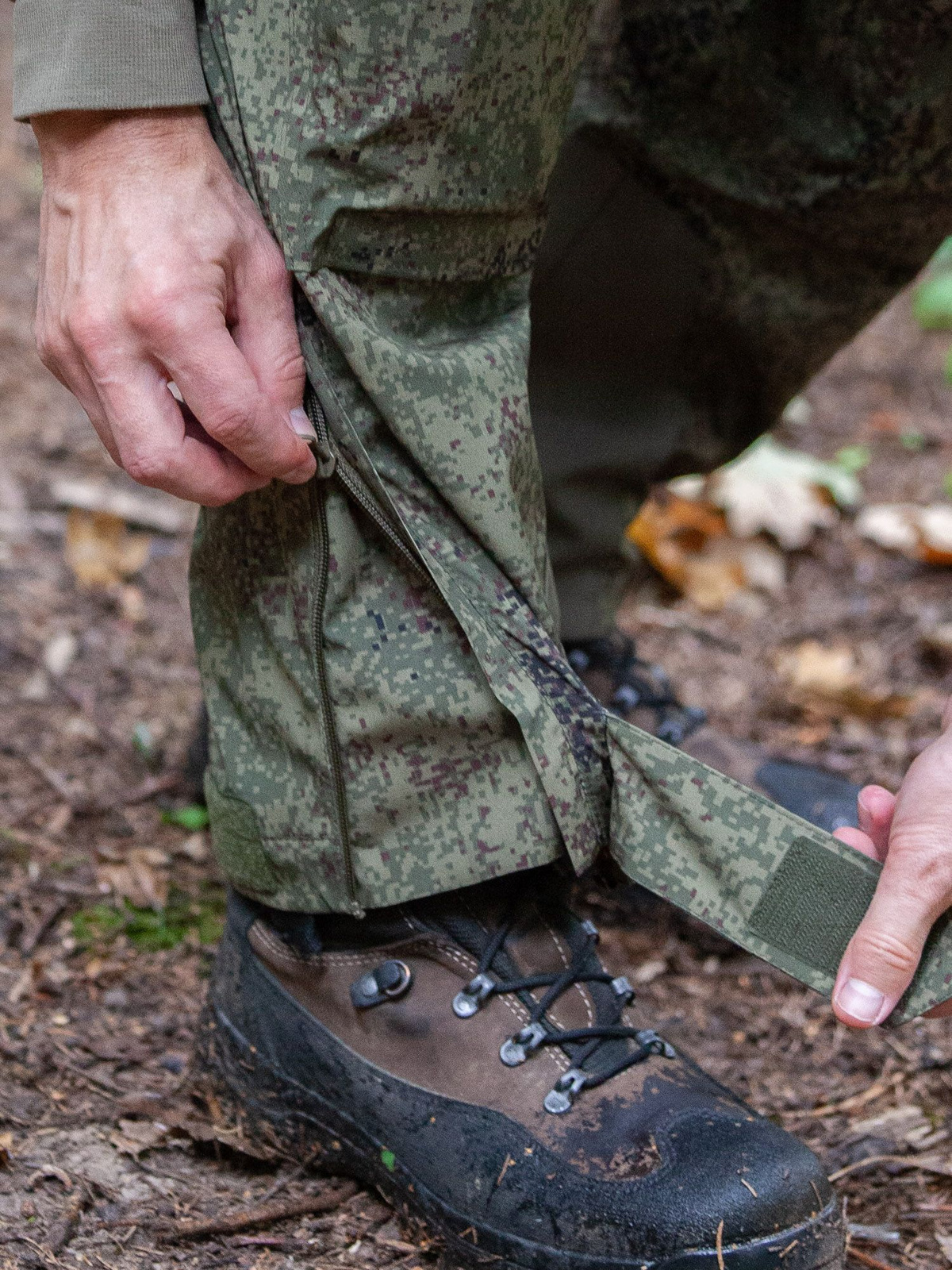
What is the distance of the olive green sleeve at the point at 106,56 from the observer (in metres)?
1.00

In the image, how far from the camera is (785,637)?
8.45 feet

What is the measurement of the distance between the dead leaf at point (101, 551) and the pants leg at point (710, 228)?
108 cm

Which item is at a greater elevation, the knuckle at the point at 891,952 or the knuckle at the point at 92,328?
the knuckle at the point at 92,328

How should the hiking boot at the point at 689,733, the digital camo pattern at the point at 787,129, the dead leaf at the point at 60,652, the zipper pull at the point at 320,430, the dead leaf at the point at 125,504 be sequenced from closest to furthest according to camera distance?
the zipper pull at the point at 320,430
the digital camo pattern at the point at 787,129
the hiking boot at the point at 689,733
the dead leaf at the point at 60,652
the dead leaf at the point at 125,504

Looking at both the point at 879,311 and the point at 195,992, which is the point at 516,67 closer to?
the point at 879,311

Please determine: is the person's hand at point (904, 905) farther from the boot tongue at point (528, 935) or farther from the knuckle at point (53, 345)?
the knuckle at point (53, 345)

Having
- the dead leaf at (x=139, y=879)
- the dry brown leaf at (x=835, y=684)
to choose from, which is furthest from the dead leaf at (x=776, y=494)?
the dead leaf at (x=139, y=879)

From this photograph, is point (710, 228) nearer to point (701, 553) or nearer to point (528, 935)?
point (528, 935)

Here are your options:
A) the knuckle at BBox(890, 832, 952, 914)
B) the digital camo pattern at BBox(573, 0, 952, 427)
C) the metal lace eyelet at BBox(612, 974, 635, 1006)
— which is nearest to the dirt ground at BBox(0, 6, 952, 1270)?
the metal lace eyelet at BBox(612, 974, 635, 1006)

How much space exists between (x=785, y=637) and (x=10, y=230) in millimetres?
2834

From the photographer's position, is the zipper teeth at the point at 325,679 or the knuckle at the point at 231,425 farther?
the zipper teeth at the point at 325,679

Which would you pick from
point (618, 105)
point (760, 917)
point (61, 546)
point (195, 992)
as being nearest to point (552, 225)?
point (618, 105)

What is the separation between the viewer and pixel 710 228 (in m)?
1.70

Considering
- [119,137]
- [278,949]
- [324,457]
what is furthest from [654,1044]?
[119,137]
